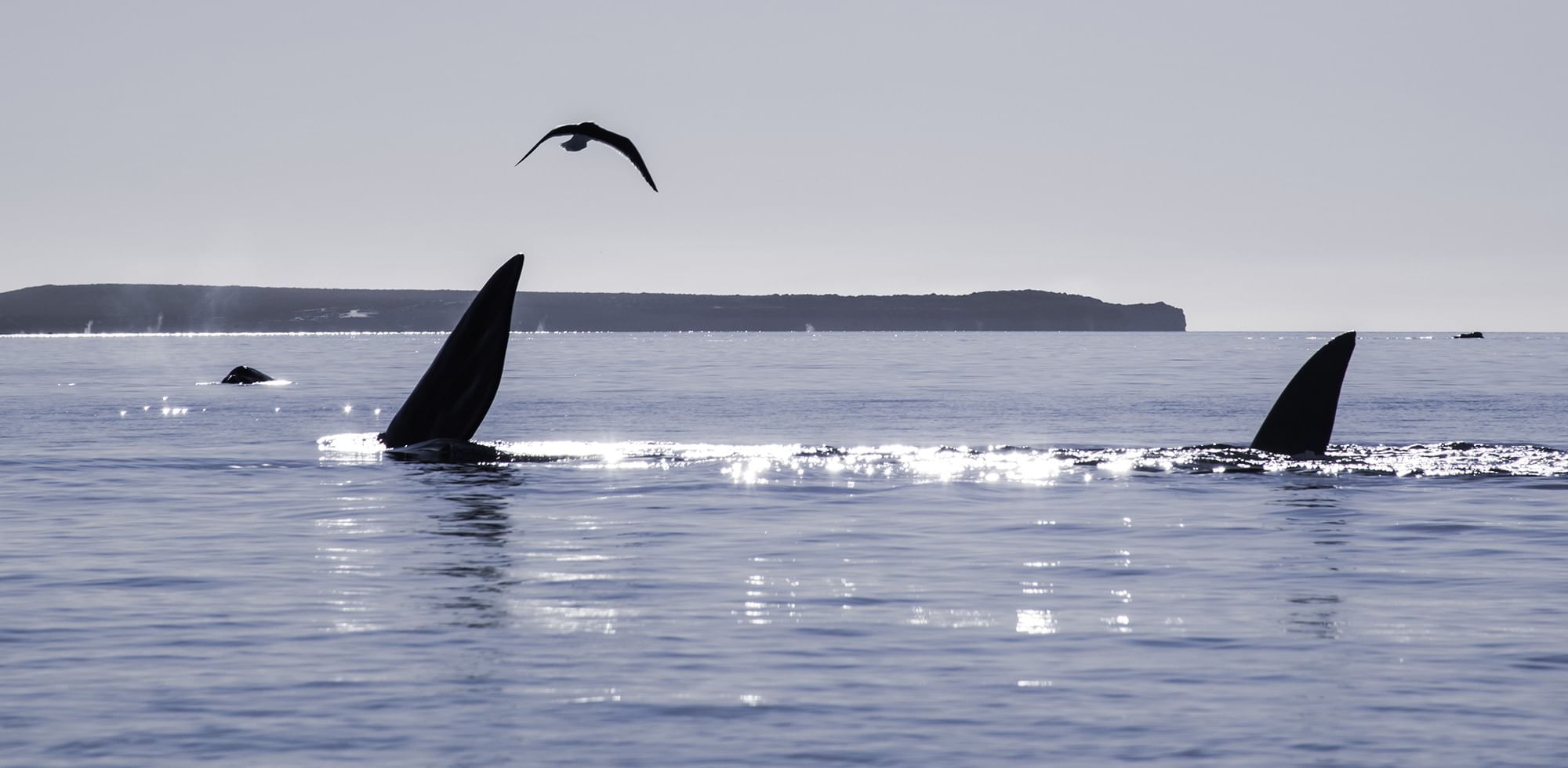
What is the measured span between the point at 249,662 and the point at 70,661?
1.30 meters

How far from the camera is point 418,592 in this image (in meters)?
15.9

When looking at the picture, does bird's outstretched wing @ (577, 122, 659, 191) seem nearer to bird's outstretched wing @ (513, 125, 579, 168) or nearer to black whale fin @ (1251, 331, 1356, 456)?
bird's outstretched wing @ (513, 125, 579, 168)

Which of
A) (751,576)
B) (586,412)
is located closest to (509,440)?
(586,412)

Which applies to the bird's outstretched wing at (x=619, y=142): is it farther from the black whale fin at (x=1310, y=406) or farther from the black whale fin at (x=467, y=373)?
the black whale fin at (x=1310, y=406)

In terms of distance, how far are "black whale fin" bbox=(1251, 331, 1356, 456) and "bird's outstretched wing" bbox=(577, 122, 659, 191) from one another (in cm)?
1038

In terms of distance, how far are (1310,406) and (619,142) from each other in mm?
12925

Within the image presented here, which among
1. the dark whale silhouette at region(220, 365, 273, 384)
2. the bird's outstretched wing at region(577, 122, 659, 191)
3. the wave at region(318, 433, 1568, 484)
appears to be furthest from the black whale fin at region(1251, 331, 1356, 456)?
the dark whale silhouette at region(220, 365, 273, 384)

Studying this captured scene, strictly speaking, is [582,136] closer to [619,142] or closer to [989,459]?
[619,142]

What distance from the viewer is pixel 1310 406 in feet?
98.2

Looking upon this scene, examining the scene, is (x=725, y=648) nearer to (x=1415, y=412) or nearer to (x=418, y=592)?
(x=418, y=592)

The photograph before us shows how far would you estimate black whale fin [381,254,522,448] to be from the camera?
25453 mm

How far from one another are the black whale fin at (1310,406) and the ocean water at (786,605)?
765 mm

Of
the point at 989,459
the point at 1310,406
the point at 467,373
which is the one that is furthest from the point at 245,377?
the point at 1310,406

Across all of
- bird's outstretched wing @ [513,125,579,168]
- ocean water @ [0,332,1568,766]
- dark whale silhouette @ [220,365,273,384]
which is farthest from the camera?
dark whale silhouette @ [220,365,273,384]
